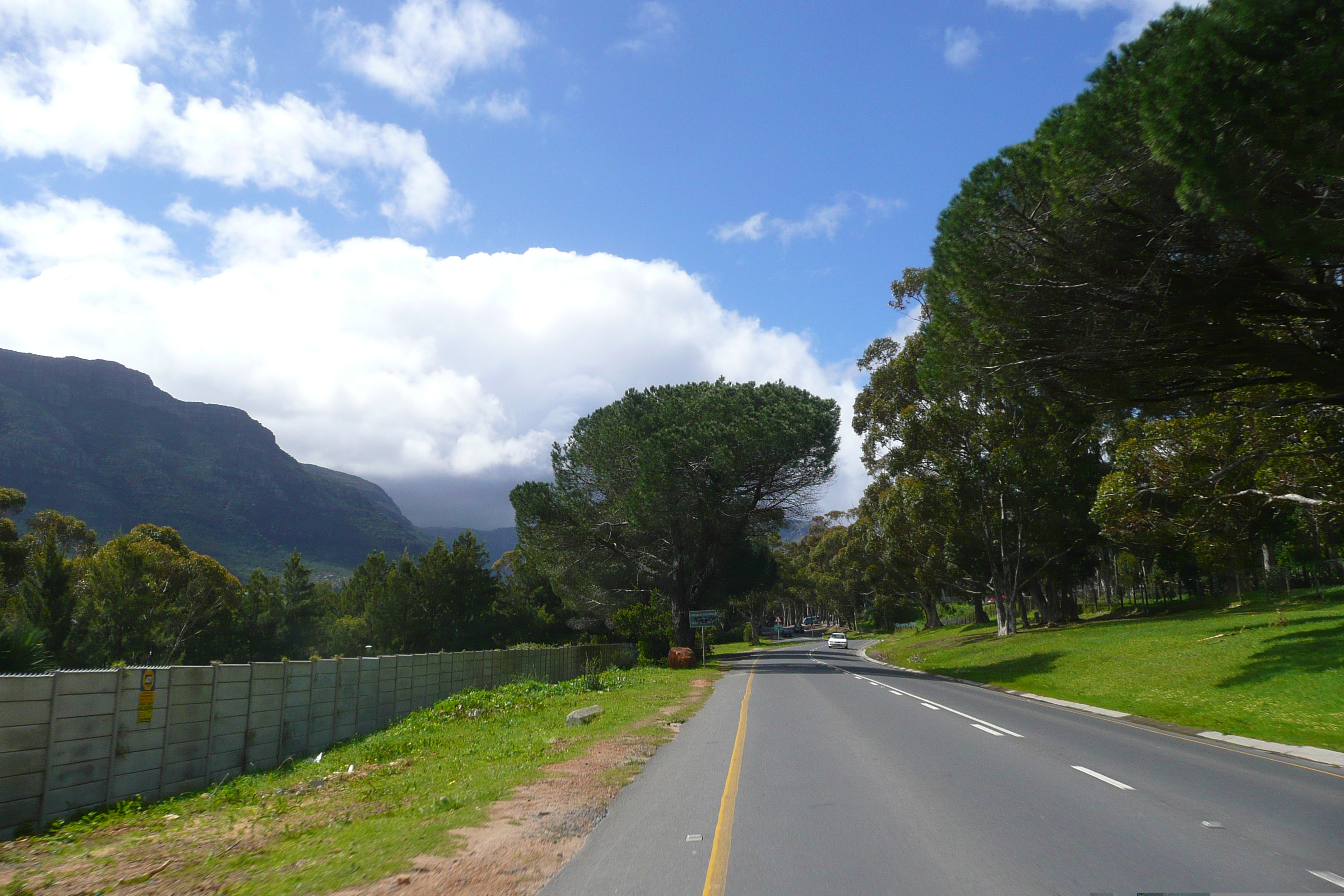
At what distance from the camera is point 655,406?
43438 mm

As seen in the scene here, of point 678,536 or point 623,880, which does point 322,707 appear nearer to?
point 623,880

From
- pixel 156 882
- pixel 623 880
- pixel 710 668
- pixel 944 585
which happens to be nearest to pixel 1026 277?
pixel 623 880

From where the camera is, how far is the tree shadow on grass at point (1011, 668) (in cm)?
2783

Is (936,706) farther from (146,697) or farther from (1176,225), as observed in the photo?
(146,697)

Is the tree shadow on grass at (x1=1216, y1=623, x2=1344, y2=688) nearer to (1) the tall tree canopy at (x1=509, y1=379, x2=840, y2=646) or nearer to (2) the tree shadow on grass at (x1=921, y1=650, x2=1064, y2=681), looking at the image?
(2) the tree shadow on grass at (x1=921, y1=650, x2=1064, y2=681)

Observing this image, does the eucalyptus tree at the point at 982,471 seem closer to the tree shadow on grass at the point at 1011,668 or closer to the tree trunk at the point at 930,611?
the tree shadow on grass at the point at 1011,668

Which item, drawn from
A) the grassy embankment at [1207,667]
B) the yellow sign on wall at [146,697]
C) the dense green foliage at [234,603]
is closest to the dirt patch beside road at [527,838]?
the yellow sign on wall at [146,697]

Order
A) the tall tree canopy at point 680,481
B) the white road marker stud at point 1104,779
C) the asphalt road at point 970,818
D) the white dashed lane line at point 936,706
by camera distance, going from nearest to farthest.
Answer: the asphalt road at point 970,818
the white road marker stud at point 1104,779
the white dashed lane line at point 936,706
the tall tree canopy at point 680,481

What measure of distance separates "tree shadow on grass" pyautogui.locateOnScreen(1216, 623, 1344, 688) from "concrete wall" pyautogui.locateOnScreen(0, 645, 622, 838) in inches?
759

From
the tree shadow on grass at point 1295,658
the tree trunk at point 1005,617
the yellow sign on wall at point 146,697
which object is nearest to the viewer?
the yellow sign on wall at point 146,697

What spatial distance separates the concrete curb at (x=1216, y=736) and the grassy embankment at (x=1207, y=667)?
27 centimetres

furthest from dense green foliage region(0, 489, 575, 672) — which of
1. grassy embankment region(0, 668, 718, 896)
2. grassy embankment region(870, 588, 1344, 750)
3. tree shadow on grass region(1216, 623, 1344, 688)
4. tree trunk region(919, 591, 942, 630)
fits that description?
tree shadow on grass region(1216, 623, 1344, 688)

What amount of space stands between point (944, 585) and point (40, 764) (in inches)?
1984

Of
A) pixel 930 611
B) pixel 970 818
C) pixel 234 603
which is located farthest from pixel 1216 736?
pixel 234 603
